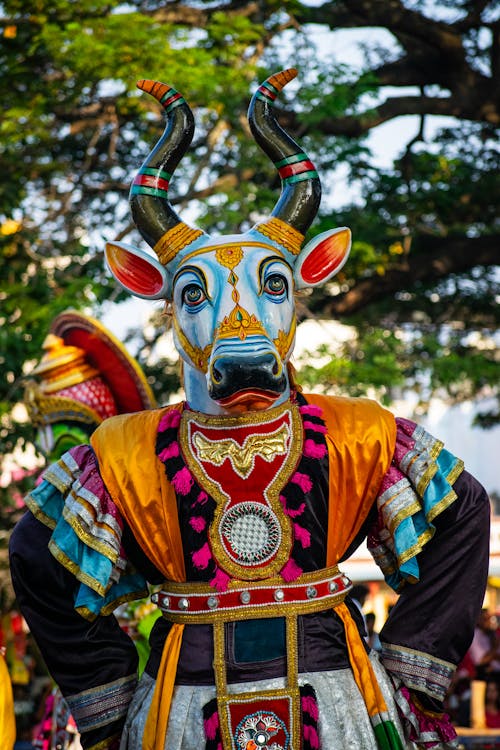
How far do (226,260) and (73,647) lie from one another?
123cm

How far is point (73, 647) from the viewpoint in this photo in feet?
11.1

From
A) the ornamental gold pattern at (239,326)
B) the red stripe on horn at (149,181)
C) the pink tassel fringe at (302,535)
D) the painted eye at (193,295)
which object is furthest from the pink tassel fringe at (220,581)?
the red stripe on horn at (149,181)

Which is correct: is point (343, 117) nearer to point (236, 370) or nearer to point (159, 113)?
point (159, 113)

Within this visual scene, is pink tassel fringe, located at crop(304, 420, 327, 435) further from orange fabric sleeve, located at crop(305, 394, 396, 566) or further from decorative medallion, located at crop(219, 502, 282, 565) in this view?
decorative medallion, located at crop(219, 502, 282, 565)

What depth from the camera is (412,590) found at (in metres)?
3.40

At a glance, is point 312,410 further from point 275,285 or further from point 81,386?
point 81,386

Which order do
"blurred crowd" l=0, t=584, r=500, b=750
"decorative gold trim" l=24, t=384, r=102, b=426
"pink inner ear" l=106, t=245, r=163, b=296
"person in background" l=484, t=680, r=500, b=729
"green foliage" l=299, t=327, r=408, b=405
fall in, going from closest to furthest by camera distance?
"pink inner ear" l=106, t=245, r=163, b=296 → "decorative gold trim" l=24, t=384, r=102, b=426 → "blurred crowd" l=0, t=584, r=500, b=750 → "person in background" l=484, t=680, r=500, b=729 → "green foliage" l=299, t=327, r=408, b=405

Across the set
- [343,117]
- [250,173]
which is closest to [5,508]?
[250,173]

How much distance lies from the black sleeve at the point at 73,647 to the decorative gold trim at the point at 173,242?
3.13 ft

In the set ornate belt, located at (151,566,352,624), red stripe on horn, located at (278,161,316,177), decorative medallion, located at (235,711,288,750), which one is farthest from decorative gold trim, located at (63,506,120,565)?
red stripe on horn, located at (278,161,316,177)

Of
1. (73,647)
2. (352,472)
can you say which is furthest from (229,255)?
(73,647)

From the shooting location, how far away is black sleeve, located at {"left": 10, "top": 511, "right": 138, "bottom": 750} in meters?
3.36

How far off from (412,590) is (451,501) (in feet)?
1.00

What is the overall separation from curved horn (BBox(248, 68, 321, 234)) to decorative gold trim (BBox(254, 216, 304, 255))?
0.02m
